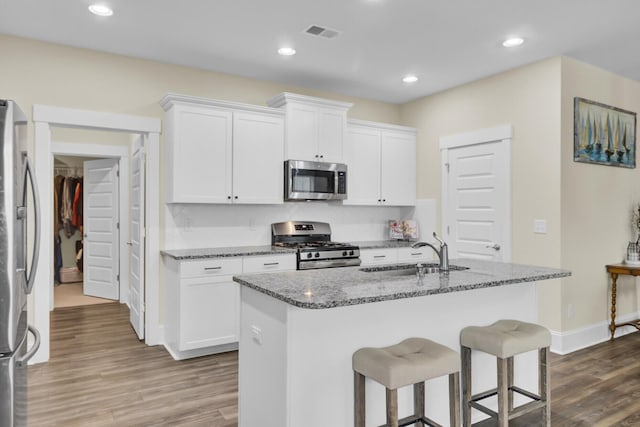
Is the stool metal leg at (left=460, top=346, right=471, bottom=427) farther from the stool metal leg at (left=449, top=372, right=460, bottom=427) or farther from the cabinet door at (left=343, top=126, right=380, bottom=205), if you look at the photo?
the cabinet door at (left=343, top=126, right=380, bottom=205)

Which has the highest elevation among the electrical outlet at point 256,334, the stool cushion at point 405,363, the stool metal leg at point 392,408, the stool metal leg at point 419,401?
the electrical outlet at point 256,334

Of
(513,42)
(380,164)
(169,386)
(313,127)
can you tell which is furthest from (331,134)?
A: (169,386)

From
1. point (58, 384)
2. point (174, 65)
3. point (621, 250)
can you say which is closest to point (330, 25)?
point (174, 65)

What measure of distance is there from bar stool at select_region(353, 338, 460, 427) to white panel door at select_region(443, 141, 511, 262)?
2632 mm

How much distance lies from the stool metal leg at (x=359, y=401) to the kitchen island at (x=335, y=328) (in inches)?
3.4

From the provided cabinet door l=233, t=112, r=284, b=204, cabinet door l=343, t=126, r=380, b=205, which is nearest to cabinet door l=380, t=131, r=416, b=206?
cabinet door l=343, t=126, r=380, b=205

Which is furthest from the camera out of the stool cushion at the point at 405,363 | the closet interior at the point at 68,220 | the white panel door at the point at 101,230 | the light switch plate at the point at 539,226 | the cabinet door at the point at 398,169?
the closet interior at the point at 68,220

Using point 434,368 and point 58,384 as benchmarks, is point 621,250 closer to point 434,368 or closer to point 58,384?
point 434,368

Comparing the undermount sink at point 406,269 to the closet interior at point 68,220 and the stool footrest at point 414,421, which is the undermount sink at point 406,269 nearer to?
the stool footrest at point 414,421

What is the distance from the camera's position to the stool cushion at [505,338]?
2.23m

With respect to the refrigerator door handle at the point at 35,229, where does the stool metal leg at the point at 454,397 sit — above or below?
below

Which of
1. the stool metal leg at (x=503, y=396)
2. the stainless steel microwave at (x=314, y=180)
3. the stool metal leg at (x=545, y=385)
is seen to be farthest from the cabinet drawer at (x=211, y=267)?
the stool metal leg at (x=545, y=385)

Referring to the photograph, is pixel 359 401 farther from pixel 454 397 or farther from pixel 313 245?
pixel 313 245

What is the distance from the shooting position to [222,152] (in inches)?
163
